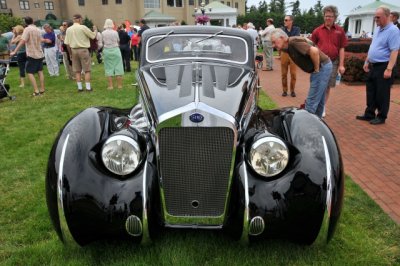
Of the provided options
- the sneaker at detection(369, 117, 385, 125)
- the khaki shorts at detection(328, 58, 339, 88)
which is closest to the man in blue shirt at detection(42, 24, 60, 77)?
the khaki shorts at detection(328, 58, 339, 88)

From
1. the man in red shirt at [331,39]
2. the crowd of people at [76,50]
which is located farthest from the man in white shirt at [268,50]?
the man in red shirt at [331,39]

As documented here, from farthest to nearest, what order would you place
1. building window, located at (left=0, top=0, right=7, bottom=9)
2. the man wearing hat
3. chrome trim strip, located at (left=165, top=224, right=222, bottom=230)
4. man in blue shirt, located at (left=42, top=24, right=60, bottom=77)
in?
building window, located at (left=0, top=0, right=7, bottom=9), man in blue shirt, located at (left=42, top=24, right=60, bottom=77), the man wearing hat, chrome trim strip, located at (left=165, top=224, right=222, bottom=230)

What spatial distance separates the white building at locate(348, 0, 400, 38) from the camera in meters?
35.6

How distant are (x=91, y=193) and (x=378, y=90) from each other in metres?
5.73

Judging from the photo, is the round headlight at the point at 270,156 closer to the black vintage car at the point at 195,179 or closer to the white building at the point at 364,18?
the black vintage car at the point at 195,179

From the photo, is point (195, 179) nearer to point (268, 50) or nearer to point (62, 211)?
point (62, 211)

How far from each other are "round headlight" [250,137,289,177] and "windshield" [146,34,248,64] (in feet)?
5.16

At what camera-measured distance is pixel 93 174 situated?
2705 mm

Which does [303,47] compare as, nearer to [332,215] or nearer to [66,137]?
[332,215]

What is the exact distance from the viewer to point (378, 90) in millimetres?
6535

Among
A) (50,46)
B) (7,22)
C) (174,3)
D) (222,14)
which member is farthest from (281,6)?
(50,46)

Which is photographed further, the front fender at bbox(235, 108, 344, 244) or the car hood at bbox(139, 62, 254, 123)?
the car hood at bbox(139, 62, 254, 123)

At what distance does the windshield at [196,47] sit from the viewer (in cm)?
409

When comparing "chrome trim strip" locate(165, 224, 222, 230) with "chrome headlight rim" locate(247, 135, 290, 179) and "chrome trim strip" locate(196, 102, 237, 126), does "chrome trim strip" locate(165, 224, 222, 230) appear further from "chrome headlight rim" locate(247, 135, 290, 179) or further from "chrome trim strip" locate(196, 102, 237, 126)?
"chrome trim strip" locate(196, 102, 237, 126)
